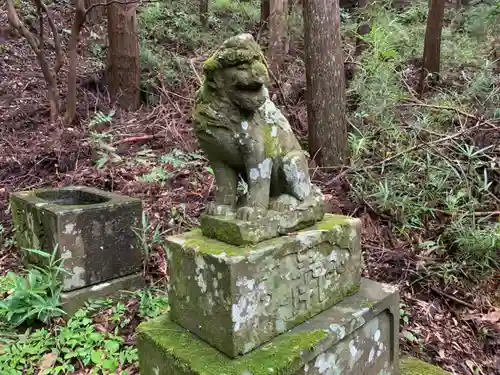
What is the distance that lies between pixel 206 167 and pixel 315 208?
10.8ft

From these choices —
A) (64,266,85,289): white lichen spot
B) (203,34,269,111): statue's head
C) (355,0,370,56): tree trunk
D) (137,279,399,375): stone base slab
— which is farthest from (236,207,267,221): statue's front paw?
(355,0,370,56): tree trunk

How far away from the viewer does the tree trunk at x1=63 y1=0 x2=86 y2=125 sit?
622 cm

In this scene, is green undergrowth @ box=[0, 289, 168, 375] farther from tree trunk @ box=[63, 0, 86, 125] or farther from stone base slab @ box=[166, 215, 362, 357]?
tree trunk @ box=[63, 0, 86, 125]

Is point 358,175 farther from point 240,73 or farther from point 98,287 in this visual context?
point 240,73

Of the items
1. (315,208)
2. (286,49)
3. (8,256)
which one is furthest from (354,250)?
(286,49)

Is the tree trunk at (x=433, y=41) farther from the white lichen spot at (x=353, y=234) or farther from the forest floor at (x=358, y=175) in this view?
the white lichen spot at (x=353, y=234)

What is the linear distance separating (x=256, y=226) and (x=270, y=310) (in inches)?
16.8

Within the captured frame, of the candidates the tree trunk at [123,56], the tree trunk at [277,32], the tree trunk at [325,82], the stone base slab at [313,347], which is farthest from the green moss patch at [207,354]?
the tree trunk at [277,32]

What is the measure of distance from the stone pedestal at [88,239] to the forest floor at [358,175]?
0.19 m

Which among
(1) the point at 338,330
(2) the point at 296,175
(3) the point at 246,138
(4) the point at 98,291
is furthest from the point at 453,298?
(4) the point at 98,291

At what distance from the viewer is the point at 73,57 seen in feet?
21.4

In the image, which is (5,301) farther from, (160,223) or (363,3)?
→ (363,3)

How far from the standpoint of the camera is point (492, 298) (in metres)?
4.04

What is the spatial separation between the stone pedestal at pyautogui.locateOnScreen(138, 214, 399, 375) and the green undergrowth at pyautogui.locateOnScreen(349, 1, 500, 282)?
5.93 ft
